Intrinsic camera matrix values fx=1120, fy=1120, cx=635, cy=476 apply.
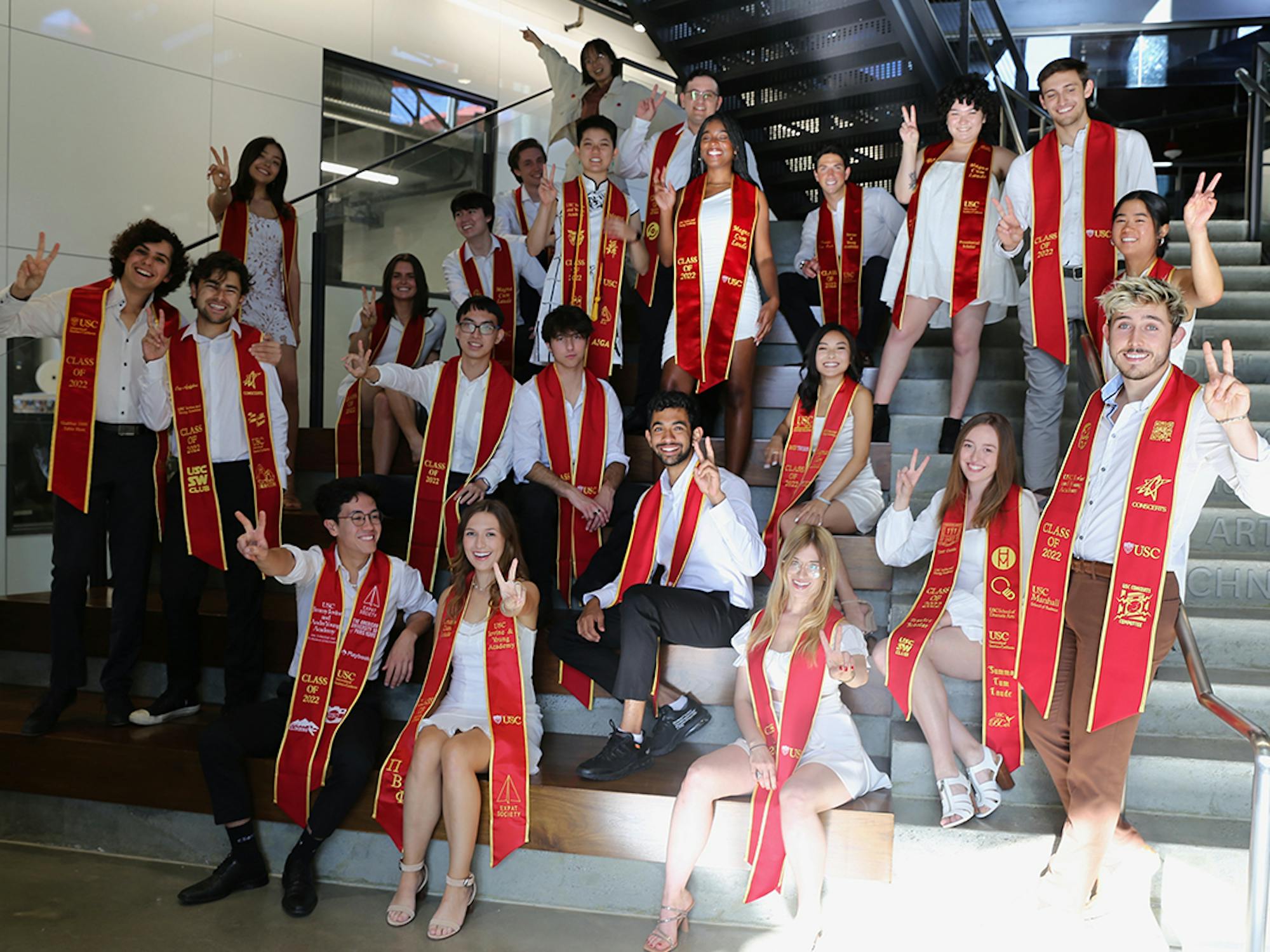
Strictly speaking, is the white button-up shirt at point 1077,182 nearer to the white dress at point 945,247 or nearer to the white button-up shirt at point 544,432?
the white dress at point 945,247

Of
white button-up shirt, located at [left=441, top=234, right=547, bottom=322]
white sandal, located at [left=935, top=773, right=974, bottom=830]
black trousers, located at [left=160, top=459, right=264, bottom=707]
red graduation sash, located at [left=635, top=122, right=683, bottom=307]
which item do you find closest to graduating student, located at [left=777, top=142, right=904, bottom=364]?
red graduation sash, located at [left=635, top=122, right=683, bottom=307]

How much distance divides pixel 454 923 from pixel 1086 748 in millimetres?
1632

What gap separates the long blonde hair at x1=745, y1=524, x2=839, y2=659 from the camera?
2.91 m

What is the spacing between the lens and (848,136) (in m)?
6.53

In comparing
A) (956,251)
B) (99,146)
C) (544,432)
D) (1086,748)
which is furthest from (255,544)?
(99,146)

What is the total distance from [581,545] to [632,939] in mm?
1349

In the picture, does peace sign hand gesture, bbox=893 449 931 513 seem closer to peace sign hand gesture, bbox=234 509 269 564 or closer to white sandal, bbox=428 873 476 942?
white sandal, bbox=428 873 476 942

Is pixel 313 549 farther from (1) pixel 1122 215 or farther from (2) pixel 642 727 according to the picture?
(1) pixel 1122 215

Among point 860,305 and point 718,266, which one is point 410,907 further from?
point 860,305

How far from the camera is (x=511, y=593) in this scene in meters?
3.15

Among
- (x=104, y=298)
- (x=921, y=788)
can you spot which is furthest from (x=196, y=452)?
(x=921, y=788)

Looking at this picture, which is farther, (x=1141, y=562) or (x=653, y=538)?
(x=653, y=538)

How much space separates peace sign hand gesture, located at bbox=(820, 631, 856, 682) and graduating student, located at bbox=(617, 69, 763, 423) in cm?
165

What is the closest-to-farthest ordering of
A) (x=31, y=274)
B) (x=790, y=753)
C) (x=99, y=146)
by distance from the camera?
(x=790, y=753) < (x=31, y=274) < (x=99, y=146)
